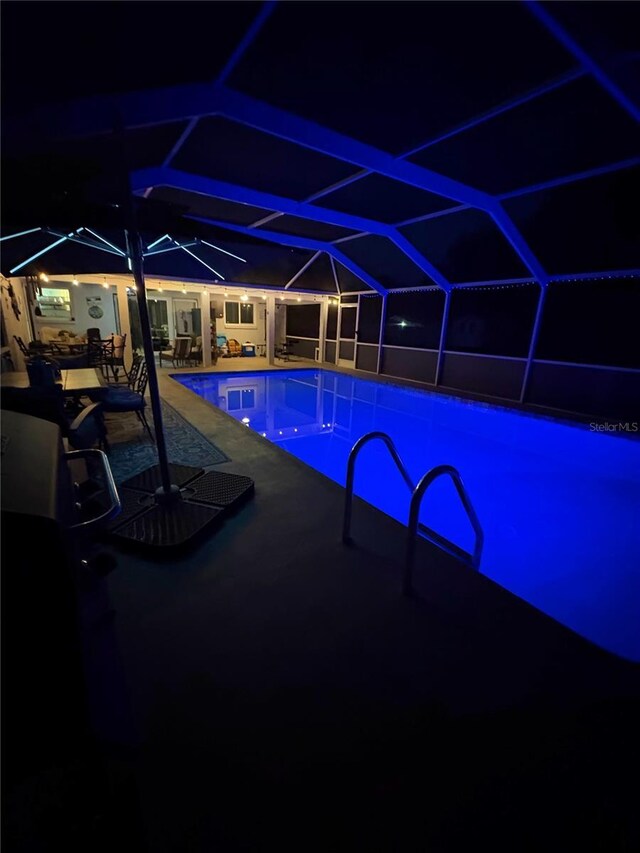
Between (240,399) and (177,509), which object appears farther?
(240,399)

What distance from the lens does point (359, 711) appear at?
1339 mm

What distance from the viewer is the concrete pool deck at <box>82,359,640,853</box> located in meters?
1.04

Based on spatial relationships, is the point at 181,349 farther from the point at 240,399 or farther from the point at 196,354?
the point at 240,399

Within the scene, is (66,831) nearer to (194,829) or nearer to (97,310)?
(194,829)

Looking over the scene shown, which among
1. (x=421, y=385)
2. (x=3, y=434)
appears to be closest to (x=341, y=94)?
(x=3, y=434)

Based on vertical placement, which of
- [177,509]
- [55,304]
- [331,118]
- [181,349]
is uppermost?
[331,118]

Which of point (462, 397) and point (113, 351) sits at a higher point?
point (113, 351)

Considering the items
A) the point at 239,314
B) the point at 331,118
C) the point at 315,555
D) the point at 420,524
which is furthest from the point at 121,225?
the point at 239,314

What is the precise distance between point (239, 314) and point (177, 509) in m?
14.7

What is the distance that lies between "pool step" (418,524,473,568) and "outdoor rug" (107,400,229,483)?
2298 millimetres

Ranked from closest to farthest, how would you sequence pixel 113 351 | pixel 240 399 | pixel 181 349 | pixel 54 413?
pixel 54 413 → pixel 240 399 → pixel 113 351 → pixel 181 349

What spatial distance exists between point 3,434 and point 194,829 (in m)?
1.26

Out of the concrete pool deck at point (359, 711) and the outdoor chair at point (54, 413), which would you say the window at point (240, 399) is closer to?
the outdoor chair at point (54, 413)

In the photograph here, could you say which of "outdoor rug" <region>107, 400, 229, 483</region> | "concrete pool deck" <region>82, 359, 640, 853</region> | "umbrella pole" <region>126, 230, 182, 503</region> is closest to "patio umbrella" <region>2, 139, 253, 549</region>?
"umbrella pole" <region>126, 230, 182, 503</region>
